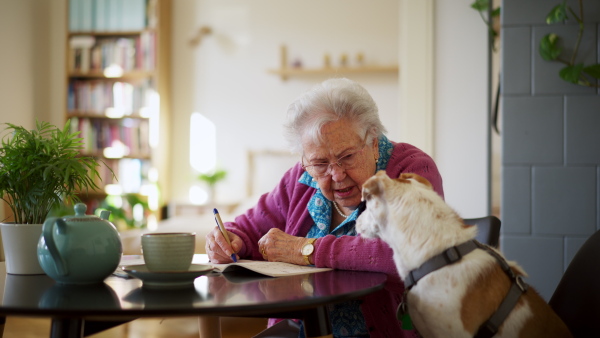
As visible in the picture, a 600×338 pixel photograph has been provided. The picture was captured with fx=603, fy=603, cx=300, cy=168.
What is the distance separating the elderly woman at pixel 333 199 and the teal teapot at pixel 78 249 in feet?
1.47

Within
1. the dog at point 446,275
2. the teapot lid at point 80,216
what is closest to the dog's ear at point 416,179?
the dog at point 446,275

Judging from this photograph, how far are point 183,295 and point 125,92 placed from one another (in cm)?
492

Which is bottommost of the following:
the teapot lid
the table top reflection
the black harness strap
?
the table top reflection

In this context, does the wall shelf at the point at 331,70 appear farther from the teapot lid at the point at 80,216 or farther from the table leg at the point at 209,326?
the teapot lid at the point at 80,216

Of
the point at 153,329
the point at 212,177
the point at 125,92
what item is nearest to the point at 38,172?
the point at 153,329

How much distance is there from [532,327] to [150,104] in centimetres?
486

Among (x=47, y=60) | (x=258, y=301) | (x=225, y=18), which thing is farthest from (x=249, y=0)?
(x=258, y=301)

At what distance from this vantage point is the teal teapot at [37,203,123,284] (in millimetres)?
1046

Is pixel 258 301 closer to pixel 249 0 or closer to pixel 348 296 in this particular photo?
pixel 348 296

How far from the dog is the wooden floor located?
2054 mm

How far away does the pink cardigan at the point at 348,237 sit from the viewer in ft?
4.34

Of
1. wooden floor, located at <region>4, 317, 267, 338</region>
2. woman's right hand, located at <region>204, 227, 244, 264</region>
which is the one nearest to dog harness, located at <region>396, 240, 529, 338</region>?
woman's right hand, located at <region>204, 227, 244, 264</region>

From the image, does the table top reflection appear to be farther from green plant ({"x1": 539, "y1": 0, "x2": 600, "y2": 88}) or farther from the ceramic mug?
green plant ({"x1": 539, "y1": 0, "x2": 600, "y2": 88})

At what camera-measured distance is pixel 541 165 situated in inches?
93.4
